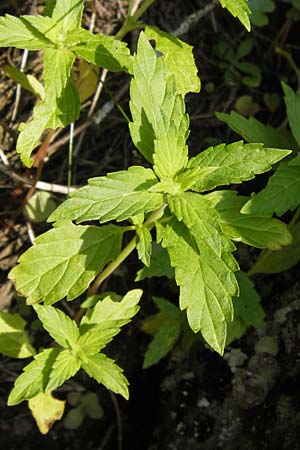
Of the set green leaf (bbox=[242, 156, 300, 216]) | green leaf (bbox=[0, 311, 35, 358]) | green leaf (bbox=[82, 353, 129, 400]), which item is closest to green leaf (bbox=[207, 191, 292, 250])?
green leaf (bbox=[242, 156, 300, 216])

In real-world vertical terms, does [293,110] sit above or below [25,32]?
below

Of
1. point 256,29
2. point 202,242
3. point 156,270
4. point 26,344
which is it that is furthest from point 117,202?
point 256,29

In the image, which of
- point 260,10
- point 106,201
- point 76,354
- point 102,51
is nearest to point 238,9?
point 102,51

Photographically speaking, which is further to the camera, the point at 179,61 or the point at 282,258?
the point at 282,258

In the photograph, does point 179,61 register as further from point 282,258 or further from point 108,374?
point 108,374

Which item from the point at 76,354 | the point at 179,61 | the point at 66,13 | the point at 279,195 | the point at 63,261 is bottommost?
the point at 76,354

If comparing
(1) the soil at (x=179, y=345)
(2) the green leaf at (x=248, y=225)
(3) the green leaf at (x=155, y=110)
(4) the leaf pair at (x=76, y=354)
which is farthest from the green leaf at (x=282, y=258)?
(3) the green leaf at (x=155, y=110)

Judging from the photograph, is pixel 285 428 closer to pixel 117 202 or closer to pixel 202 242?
pixel 202 242
